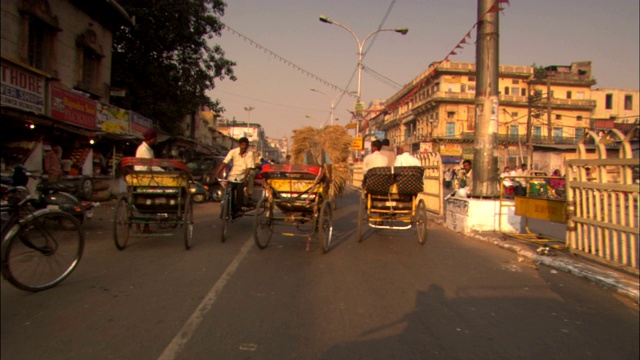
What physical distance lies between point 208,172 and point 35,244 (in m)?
11.6

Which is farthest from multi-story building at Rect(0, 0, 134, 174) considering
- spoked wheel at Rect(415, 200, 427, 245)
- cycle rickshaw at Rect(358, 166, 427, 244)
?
spoked wheel at Rect(415, 200, 427, 245)

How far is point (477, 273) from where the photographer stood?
18.5 ft

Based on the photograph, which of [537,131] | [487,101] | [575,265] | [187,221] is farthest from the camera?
[537,131]

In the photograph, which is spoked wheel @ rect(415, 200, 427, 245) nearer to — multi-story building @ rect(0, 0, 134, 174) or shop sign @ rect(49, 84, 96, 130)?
multi-story building @ rect(0, 0, 134, 174)

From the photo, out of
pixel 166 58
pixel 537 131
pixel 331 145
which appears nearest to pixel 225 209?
pixel 331 145

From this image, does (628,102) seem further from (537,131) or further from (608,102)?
(537,131)

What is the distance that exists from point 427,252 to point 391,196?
4.24 feet

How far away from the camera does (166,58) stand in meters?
23.7

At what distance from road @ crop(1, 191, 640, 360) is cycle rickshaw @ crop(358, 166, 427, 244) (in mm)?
1337

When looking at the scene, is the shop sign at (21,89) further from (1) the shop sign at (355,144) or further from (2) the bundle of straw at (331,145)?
(1) the shop sign at (355,144)

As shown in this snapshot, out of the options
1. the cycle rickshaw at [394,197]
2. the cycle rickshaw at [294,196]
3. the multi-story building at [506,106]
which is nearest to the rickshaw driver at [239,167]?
the cycle rickshaw at [294,196]

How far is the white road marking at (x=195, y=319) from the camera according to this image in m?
3.06

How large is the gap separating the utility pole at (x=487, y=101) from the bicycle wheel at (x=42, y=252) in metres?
7.69

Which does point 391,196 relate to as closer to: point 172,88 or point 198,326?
point 198,326
